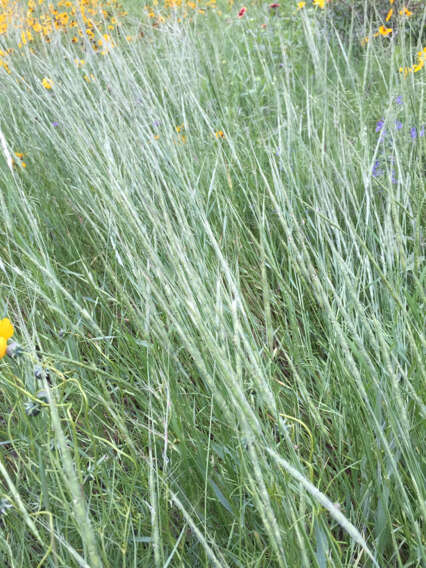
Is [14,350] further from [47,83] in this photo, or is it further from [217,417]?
[47,83]

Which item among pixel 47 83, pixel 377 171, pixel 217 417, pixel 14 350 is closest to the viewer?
pixel 14 350

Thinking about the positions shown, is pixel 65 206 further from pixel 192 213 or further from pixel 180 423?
pixel 180 423

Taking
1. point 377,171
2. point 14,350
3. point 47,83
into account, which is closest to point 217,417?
point 14,350

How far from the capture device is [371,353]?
110cm

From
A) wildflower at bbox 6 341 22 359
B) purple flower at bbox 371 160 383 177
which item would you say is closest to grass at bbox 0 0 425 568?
wildflower at bbox 6 341 22 359

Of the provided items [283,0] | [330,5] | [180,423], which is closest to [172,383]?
[180,423]

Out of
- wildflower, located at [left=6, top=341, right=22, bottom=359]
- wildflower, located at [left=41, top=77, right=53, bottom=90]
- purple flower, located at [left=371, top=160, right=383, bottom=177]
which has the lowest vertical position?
purple flower, located at [left=371, top=160, right=383, bottom=177]

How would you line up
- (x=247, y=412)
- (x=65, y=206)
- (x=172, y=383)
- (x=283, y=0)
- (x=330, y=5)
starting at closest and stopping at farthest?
1. (x=247, y=412)
2. (x=172, y=383)
3. (x=65, y=206)
4. (x=330, y=5)
5. (x=283, y=0)

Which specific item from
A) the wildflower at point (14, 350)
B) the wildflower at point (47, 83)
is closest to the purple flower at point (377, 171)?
the wildflower at point (47, 83)

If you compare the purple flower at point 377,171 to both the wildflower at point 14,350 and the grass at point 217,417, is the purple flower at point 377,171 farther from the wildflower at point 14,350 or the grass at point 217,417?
the wildflower at point 14,350

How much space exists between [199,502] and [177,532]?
6 cm

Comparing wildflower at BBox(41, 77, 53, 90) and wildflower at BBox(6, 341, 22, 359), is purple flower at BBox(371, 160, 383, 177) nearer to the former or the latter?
wildflower at BBox(41, 77, 53, 90)

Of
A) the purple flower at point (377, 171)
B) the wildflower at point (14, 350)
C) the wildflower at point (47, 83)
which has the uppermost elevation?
the wildflower at point (47, 83)

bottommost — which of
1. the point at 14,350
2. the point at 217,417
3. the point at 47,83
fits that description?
the point at 217,417
